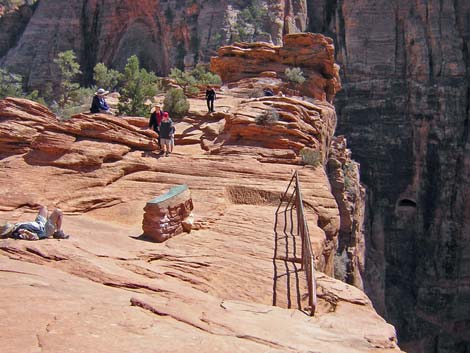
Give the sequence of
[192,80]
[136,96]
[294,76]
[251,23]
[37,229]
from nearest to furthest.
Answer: [37,229]
[136,96]
[294,76]
[192,80]
[251,23]

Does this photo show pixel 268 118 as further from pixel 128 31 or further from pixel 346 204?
pixel 128 31

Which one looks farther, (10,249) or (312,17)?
(312,17)

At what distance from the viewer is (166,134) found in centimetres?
1572

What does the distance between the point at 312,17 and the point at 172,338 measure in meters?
→ 50.9

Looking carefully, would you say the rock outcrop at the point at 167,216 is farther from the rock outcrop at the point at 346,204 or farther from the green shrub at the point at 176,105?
the rock outcrop at the point at 346,204

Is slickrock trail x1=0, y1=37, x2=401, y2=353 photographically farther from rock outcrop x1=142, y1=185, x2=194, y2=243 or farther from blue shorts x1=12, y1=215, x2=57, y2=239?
blue shorts x1=12, y1=215, x2=57, y2=239

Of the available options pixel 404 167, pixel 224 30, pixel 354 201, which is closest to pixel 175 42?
pixel 224 30

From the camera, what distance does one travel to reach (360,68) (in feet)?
158

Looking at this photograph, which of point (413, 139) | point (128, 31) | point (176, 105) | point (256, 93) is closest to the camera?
point (176, 105)

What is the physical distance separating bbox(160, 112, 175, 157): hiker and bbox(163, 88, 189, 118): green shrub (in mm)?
4466

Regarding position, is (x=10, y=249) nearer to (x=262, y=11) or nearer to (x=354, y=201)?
(x=354, y=201)

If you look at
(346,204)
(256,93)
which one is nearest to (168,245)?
(256,93)

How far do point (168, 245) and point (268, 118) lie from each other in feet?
24.3

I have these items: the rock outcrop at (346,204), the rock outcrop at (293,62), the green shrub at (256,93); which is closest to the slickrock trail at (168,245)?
the green shrub at (256,93)
